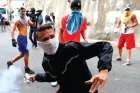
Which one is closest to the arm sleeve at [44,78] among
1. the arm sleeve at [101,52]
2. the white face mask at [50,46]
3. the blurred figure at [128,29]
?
the white face mask at [50,46]

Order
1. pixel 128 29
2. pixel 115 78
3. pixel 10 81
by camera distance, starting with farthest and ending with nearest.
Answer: pixel 128 29, pixel 115 78, pixel 10 81

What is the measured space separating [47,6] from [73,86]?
104ft

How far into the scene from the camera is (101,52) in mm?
4523

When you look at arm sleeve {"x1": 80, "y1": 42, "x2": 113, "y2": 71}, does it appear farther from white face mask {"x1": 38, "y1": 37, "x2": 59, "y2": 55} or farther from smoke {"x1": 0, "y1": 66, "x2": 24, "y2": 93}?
smoke {"x1": 0, "y1": 66, "x2": 24, "y2": 93}

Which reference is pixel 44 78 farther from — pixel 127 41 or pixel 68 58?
pixel 127 41

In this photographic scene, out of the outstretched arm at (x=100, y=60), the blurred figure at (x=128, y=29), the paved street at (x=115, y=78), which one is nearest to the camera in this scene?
the outstretched arm at (x=100, y=60)

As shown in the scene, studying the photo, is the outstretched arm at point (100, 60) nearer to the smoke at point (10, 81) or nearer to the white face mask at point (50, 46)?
the white face mask at point (50, 46)

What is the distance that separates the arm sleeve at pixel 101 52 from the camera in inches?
172

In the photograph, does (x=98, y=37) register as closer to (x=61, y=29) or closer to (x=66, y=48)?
(x=61, y=29)

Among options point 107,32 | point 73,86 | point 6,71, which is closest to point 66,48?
point 73,86

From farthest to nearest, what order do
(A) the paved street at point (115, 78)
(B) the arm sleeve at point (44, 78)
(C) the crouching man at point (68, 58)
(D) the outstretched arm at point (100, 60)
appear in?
1. (A) the paved street at point (115, 78)
2. (B) the arm sleeve at point (44, 78)
3. (C) the crouching man at point (68, 58)
4. (D) the outstretched arm at point (100, 60)

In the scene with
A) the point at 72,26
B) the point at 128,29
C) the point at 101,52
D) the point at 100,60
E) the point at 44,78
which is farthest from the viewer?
the point at 128,29

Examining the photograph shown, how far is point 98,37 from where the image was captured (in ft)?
77.1

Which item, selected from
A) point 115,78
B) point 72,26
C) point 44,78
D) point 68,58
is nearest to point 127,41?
point 115,78
